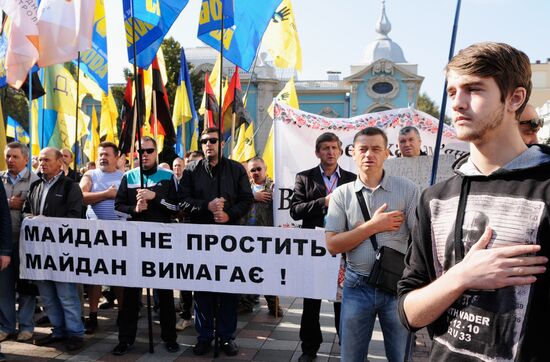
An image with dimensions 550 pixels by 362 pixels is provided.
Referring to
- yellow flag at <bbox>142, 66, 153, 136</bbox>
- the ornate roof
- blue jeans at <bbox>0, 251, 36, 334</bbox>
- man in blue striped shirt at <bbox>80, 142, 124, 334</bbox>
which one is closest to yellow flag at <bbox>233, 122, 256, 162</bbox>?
yellow flag at <bbox>142, 66, 153, 136</bbox>

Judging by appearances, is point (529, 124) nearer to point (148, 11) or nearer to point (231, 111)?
point (148, 11)

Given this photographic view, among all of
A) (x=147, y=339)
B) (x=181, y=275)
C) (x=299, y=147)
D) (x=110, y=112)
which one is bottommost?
(x=147, y=339)

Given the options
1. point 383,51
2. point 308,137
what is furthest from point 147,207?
point 383,51

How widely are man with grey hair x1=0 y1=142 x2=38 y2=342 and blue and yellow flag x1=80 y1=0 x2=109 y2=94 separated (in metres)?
3.76

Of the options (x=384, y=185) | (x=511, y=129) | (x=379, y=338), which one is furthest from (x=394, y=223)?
(x=379, y=338)

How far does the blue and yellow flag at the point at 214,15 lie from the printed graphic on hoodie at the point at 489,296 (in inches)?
185

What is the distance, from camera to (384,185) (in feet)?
11.4

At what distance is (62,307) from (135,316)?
2.58 feet

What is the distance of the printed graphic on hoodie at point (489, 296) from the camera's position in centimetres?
137

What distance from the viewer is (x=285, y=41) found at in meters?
9.24

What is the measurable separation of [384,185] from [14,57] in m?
5.24

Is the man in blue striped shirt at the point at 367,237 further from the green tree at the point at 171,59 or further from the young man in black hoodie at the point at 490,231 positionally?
the green tree at the point at 171,59

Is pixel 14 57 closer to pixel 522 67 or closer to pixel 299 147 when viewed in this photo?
pixel 299 147

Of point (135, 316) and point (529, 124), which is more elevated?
point (529, 124)
